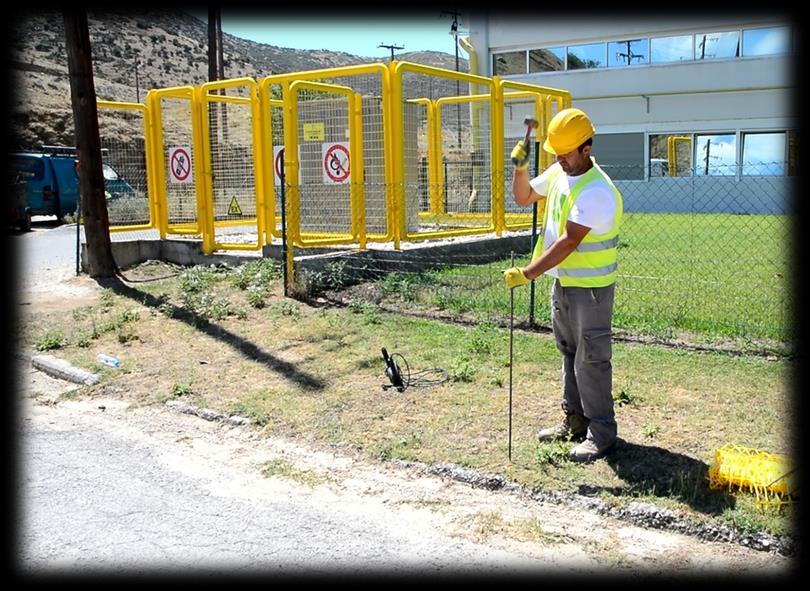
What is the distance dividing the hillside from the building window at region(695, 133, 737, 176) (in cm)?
1514

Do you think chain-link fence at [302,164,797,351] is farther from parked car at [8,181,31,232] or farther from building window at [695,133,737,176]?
parked car at [8,181,31,232]

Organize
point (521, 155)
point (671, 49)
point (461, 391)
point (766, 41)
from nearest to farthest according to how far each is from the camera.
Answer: point (521, 155), point (461, 391), point (766, 41), point (671, 49)

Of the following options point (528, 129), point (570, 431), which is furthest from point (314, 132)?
point (570, 431)

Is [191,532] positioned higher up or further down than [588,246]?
further down

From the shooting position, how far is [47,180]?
22.3 metres

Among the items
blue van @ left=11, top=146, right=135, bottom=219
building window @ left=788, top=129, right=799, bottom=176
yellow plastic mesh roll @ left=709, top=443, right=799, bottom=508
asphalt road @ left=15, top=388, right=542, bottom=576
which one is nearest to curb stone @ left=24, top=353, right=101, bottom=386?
asphalt road @ left=15, top=388, right=542, bottom=576

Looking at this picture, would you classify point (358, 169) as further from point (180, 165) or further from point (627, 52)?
point (627, 52)

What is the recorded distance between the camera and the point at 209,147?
11688 millimetres

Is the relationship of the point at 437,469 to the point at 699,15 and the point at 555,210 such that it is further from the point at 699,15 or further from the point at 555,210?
the point at 699,15

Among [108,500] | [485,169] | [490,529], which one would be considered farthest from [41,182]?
[490,529]

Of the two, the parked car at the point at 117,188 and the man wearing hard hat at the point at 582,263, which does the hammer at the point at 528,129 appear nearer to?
the man wearing hard hat at the point at 582,263

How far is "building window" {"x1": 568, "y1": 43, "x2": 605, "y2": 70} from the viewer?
86.9 ft

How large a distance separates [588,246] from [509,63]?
992 inches

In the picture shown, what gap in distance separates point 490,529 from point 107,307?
7.06 meters
